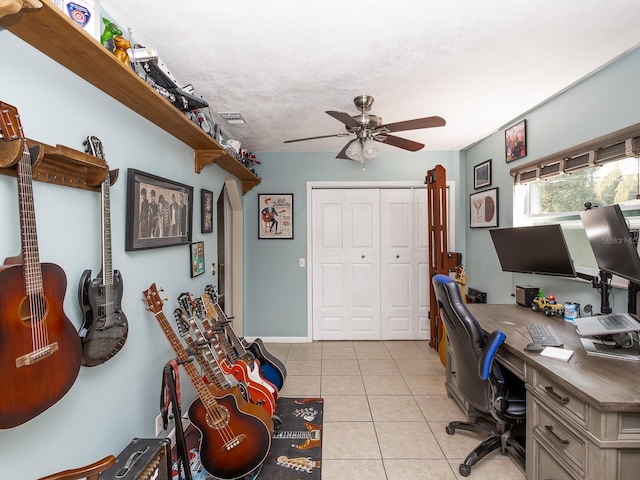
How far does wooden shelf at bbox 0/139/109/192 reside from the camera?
0.94 m

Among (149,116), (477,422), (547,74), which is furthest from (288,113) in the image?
(477,422)

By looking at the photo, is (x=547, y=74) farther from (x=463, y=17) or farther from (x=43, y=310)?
(x=43, y=310)

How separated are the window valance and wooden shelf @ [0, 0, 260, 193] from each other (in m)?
2.55

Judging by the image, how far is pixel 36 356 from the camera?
982mm

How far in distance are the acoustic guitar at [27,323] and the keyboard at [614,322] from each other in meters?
2.43

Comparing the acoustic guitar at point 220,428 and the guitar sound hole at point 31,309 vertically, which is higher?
the guitar sound hole at point 31,309

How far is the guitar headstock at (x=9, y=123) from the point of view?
3.12ft

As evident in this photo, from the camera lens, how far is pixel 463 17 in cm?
161

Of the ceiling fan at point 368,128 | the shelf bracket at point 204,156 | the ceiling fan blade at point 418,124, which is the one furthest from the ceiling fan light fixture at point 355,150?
the shelf bracket at point 204,156

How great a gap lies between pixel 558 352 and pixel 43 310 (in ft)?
7.22

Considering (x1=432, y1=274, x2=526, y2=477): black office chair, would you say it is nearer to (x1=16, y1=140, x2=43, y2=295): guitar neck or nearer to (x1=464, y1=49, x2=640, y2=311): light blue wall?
(x1=464, y1=49, x2=640, y2=311): light blue wall

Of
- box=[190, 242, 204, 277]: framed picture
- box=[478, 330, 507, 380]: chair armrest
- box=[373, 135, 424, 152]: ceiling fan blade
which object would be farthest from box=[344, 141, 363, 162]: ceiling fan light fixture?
box=[478, 330, 507, 380]: chair armrest

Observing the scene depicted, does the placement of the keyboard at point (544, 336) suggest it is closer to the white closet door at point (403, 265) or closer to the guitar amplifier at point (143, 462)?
the guitar amplifier at point (143, 462)

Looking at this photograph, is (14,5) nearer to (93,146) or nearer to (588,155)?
(93,146)
